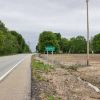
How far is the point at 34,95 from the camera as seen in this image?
49.1 ft

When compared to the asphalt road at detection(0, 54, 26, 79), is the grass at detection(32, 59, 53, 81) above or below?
below

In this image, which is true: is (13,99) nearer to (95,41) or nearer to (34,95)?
(34,95)

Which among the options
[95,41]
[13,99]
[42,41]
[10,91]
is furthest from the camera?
[95,41]

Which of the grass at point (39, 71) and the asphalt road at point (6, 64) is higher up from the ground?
the asphalt road at point (6, 64)

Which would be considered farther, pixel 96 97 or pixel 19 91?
pixel 19 91

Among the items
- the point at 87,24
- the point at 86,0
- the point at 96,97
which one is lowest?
the point at 96,97

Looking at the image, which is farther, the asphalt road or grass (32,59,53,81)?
the asphalt road

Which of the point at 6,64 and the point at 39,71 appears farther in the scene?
the point at 6,64

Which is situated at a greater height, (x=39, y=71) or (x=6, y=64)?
(x=6, y=64)

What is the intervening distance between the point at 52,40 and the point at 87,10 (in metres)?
130

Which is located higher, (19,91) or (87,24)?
(87,24)

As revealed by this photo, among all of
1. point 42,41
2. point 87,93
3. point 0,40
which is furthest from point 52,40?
point 87,93

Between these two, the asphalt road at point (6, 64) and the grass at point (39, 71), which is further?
the asphalt road at point (6, 64)

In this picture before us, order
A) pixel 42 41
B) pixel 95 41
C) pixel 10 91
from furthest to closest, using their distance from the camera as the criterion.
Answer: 1. pixel 95 41
2. pixel 42 41
3. pixel 10 91
